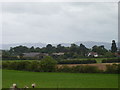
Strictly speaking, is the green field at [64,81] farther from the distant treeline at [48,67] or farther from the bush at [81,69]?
the bush at [81,69]

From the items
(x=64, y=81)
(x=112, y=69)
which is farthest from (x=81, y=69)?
(x=64, y=81)

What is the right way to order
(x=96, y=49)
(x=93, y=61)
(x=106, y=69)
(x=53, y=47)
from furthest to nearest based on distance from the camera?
(x=53, y=47), (x=96, y=49), (x=93, y=61), (x=106, y=69)

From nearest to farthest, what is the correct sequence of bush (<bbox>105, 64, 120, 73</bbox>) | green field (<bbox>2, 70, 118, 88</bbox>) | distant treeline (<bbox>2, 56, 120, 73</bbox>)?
green field (<bbox>2, 70, 118, 88</bbox>) → bush (<bbox>105, 64, 120, 73</bbox>) → distant treeline (<bbox>2, 56, 120, 73</bbox>)

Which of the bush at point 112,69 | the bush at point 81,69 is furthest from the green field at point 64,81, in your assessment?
the bush at point 81,69

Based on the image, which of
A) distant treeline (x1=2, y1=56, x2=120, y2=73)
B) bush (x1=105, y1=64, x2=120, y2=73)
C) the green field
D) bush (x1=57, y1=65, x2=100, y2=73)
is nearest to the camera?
the green field

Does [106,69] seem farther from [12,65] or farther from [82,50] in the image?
[82,50]

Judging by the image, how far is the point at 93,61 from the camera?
117ft

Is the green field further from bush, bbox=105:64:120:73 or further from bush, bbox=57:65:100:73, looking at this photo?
bush, bbox=57:65:100:73

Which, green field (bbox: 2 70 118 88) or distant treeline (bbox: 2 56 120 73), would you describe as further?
distant treeline (bbox: 2 56 120 73)

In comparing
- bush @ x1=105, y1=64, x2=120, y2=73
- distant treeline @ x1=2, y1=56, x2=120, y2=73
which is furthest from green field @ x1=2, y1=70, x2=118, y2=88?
distant treeline @ x1=2, y1=56, x2=120, y2=73

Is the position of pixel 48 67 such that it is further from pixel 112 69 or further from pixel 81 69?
pixel 112 69

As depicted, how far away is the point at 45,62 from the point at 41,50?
17082 millimetres

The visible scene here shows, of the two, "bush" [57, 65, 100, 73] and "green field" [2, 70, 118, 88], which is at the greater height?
"bush" [57, 65, 100, 73]

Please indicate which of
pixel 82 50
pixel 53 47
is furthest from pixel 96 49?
pixel 53 47
